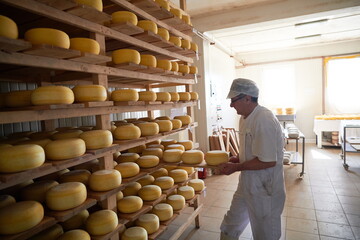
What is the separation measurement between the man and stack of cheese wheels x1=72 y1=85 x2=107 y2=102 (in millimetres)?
1089

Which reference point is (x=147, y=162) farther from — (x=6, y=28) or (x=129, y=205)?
(x=6, y=28)

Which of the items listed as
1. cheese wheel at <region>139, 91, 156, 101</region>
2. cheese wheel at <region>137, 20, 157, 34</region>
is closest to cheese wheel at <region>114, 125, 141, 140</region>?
cheese wheel at <region>139, 91, 156, 101</region>

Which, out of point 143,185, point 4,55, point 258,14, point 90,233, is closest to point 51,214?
point 90,233

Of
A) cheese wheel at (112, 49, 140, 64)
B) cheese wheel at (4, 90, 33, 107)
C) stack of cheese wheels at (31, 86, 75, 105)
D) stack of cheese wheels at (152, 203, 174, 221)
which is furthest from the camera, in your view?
stack of cheese wheels at (152, 203, 174, 221)

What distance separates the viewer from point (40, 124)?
7.02 feet

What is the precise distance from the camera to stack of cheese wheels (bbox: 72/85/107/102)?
147cm

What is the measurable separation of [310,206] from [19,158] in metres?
3.54

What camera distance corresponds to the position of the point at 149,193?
2059mm

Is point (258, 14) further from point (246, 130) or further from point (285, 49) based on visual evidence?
point (285, 49)

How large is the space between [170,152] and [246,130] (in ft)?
2.54

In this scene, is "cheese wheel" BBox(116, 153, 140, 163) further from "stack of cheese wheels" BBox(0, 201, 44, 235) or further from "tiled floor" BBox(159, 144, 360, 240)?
"tiled floor" BBox(159, 144, 360, 240)

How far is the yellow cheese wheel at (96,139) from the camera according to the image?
150cm

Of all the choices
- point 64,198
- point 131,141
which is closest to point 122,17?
point 131,141

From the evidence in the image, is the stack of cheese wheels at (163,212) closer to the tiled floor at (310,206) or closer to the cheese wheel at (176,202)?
the cheese wheel at (176,202)
